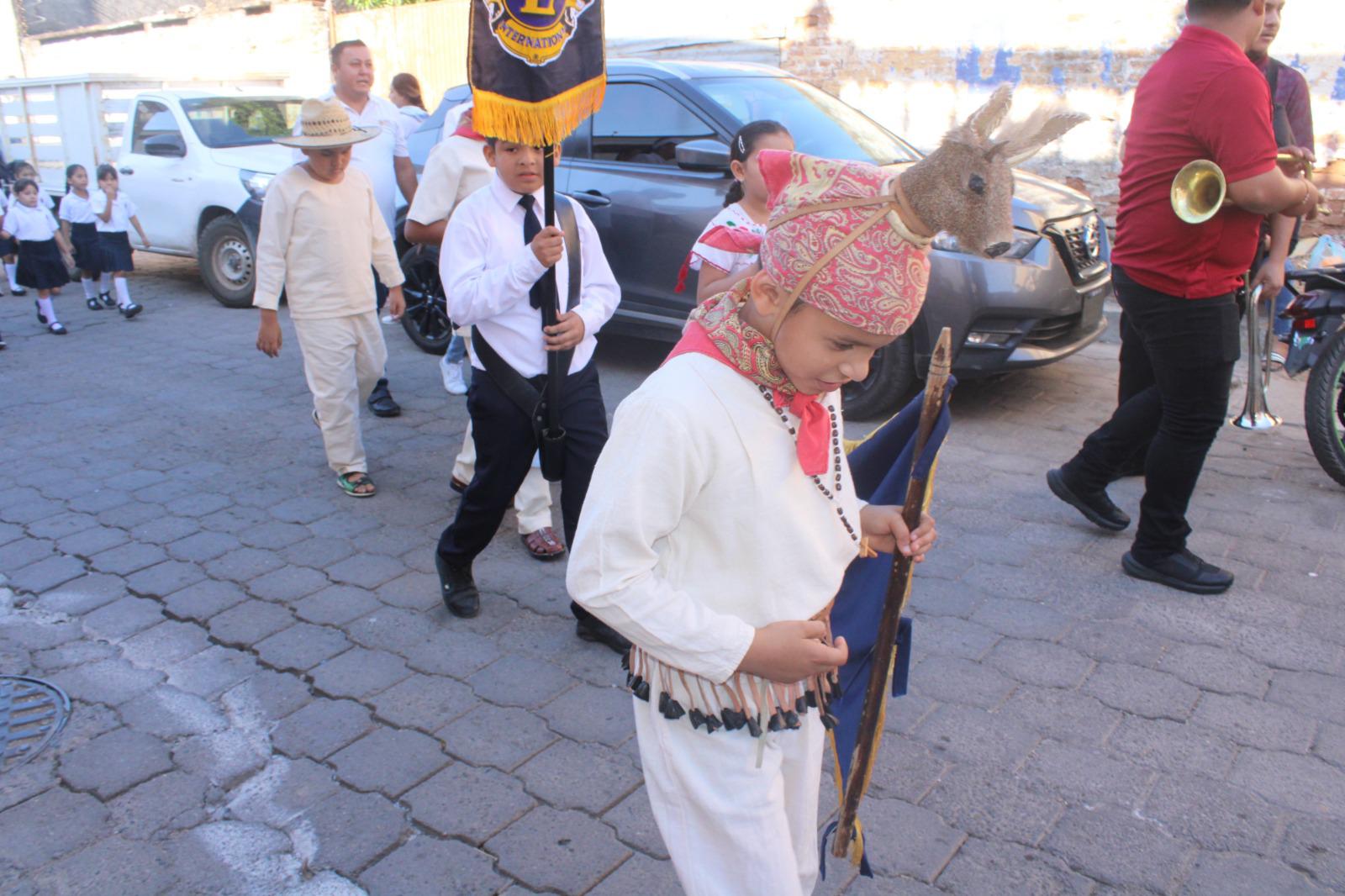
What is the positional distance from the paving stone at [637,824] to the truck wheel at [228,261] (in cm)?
844

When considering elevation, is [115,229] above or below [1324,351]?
below

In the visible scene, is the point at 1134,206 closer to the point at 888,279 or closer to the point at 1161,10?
the point at 888,279

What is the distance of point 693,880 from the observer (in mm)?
1843

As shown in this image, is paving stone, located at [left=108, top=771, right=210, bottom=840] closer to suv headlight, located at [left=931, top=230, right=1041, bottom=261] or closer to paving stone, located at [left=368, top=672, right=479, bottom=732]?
paving stone, located at [left=368, top=672, right=479, bottom=732]

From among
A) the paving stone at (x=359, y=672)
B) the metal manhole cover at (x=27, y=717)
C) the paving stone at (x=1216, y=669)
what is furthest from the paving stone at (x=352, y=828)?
the paving stone at (x=1216, y=669)

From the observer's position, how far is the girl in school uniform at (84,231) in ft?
33.2

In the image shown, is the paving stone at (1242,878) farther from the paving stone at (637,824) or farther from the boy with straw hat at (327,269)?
the boy with straw hat at (327,269)

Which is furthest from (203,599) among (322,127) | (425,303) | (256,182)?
(256,182)

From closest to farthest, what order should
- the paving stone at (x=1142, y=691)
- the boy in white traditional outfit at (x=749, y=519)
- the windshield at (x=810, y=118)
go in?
1. the boy in white traditional outfit at (x=749, y=519)
2. the paving stone at (x=1142, y=691)
3. the windshield at (x=810, y=118)

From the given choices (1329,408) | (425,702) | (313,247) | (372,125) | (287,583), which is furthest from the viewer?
(372,125)

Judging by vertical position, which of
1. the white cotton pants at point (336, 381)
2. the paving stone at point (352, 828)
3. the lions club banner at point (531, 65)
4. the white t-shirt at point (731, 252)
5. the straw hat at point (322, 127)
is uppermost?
the lions club banner at point (531, 65)

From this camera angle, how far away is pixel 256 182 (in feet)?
32.5

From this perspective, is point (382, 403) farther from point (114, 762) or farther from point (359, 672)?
point (114, 762)

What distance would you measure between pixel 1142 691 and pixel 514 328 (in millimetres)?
2409
